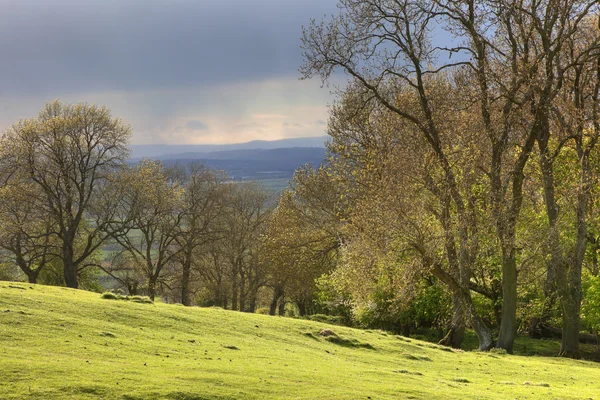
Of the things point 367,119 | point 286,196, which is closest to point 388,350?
point 367,119

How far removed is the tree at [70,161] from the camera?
55031 mm

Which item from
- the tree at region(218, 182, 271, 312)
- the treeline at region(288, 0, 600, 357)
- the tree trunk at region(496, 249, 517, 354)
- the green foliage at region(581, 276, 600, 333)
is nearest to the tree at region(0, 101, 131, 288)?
the tree at region(218, 182, 271, 312)

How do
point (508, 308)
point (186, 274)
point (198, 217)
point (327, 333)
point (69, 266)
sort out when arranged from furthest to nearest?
point (198, 217) < point (186, 274) < point (69, 266) < point (508, 308) < point (327, 333)

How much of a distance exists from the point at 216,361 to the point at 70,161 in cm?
4749

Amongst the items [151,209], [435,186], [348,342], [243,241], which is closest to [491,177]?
[435,186]

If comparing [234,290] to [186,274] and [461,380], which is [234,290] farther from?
[461,380]

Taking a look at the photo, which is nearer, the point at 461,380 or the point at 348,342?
the point at 461,380

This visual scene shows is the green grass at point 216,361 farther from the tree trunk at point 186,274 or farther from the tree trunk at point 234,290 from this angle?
the tree trunk at point 234,290

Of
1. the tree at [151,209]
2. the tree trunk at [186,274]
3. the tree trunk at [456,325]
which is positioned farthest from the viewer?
the tree trunk at [186,274]

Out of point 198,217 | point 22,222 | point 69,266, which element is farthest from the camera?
point 198,217

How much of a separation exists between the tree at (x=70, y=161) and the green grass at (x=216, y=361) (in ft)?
110

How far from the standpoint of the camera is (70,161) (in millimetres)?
58000

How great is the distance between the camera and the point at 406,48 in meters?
34.8

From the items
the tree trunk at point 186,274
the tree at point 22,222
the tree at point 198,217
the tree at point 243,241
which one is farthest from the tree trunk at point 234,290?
the tree at point 22,222
